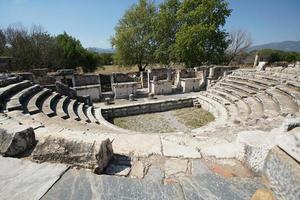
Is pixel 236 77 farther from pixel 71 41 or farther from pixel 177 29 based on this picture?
pixel 71 41

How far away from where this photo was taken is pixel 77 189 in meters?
1.56

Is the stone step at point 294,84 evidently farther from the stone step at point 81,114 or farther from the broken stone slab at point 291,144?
the stone step at point 81,114

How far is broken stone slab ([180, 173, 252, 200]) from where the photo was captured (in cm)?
152

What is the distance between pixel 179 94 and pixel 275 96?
675cm

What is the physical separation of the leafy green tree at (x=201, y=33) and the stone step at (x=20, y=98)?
1416cm

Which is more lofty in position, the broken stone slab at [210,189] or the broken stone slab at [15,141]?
the broken stone slab at [15,141]

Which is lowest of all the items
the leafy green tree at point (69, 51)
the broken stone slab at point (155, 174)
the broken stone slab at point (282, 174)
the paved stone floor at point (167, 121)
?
the paved stone floor at point (167, 121)

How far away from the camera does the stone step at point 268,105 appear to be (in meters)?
5.80

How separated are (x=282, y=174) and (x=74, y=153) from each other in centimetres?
197

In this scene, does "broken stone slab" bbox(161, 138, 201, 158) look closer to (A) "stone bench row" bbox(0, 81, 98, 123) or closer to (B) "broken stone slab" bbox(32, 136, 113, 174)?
(B) "broken stone slab" bbox(32, 136, 113, 174)

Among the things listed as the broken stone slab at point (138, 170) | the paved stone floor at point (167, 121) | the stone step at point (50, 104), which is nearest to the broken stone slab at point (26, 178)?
the broken stone slab at point (138, 170)

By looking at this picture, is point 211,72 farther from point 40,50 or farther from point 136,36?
point 40,50

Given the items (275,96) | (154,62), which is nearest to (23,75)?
(275,96)

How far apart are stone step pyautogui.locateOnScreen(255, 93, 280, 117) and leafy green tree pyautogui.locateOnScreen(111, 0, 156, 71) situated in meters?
14.0
